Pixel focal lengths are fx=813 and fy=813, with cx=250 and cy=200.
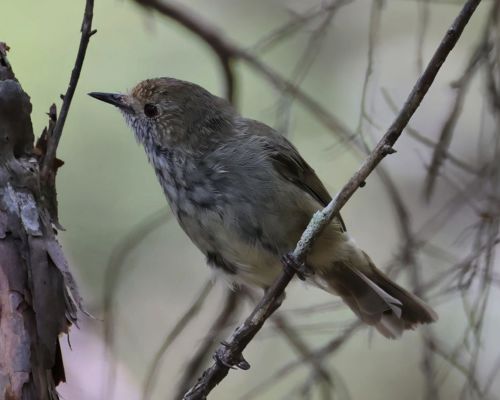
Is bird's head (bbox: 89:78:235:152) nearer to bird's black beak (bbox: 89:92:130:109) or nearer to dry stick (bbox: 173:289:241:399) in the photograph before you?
bird's black beak (bbox: 89:92:130:109)

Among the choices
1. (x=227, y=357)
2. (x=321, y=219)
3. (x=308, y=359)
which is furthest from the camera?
(x=308, y=359)

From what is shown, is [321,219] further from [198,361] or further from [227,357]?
[198,361]

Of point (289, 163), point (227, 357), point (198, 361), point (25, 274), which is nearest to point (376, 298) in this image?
point (289, 163)

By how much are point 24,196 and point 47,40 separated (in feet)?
9.87

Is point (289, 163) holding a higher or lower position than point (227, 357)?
higher

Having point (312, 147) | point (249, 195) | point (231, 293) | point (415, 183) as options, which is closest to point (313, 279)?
point (231, 293)

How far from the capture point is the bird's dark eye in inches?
141

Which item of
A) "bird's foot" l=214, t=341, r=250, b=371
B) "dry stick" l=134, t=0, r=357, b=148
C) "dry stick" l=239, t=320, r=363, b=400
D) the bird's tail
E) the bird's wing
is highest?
"dry stick" l=134, t=0, r=357, b=148

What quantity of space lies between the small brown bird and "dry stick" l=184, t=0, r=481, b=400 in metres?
0.59

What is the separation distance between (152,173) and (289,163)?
1.77 m

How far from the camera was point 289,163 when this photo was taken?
3.51 metres

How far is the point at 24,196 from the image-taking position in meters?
2.27

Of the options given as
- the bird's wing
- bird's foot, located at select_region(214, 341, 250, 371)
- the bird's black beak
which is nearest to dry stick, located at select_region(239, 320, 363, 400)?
bird's foot, located at select_region(214, 341, 250, 371)

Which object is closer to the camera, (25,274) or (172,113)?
(25,274)
